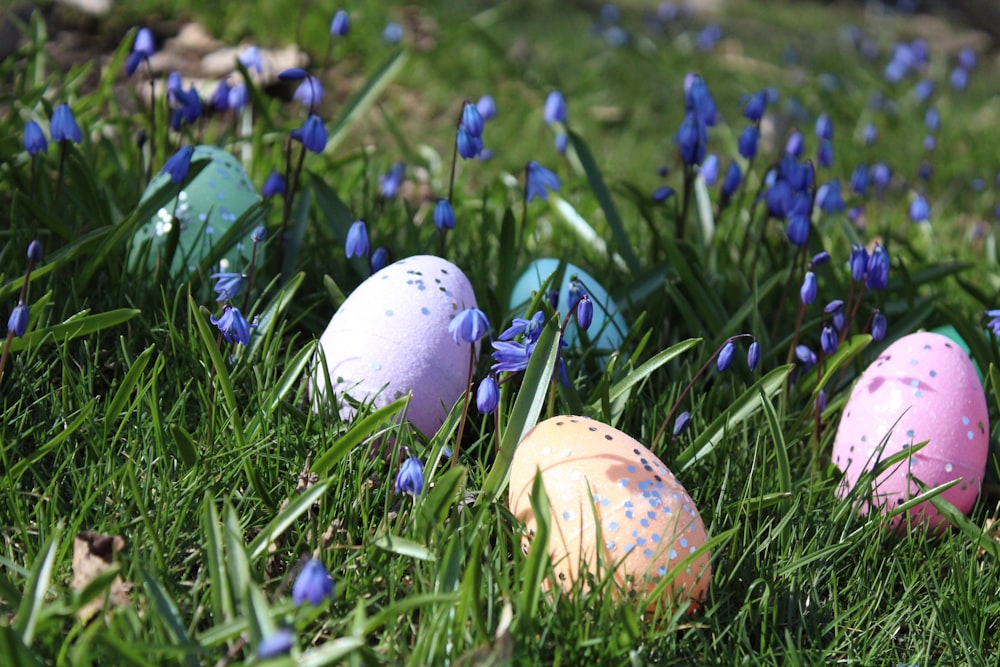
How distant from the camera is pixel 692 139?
288 cm

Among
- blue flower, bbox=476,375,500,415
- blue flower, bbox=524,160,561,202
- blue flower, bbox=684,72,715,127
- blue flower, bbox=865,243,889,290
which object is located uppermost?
blue flower, bbox=684,72,715,127

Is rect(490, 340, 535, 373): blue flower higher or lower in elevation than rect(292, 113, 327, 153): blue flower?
lower

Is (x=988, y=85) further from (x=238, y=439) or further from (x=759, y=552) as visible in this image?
(x=238, y=439)

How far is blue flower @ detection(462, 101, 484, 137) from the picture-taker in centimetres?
247

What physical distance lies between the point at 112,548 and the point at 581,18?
272 inches

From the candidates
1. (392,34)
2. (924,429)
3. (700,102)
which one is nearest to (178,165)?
(700,102)

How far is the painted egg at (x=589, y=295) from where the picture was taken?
8.59ft

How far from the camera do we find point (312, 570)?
1448 millimetres

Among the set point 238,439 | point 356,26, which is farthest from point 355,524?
point 356,26

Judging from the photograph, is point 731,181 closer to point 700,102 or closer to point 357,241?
point 700,102

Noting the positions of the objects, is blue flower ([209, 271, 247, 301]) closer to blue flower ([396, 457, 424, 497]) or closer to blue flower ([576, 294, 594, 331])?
blue flower ([396, 457, 424, 497])

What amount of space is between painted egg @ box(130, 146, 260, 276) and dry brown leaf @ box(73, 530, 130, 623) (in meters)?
1.00

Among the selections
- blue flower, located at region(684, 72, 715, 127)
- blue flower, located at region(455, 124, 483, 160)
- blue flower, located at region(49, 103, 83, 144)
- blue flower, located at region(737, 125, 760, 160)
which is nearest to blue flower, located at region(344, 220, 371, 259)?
blue flower, located at region(455, 124, 483, 160)

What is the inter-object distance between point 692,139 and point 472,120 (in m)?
0.74
